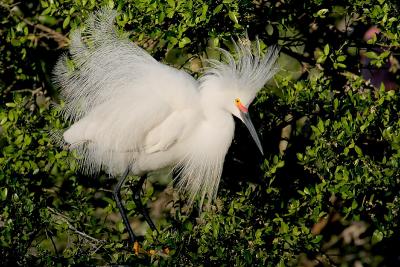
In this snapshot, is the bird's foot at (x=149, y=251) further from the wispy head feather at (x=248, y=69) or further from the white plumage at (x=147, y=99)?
the wispy head feather at (x=248, y=69)

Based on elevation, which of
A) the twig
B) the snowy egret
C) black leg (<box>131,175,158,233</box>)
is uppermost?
the snowy egret

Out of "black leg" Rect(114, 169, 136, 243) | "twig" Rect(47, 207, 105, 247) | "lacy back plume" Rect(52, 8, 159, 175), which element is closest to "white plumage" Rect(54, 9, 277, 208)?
"lacy back plume" Rect(52, 8, 159, 175)

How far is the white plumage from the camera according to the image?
10.1 ft

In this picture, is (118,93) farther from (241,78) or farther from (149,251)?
(149,251)

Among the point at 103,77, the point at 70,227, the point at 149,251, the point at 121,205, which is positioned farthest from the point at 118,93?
the point at 149,251

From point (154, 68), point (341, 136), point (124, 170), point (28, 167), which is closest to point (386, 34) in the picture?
point (341, 136)

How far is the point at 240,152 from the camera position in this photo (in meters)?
3.57

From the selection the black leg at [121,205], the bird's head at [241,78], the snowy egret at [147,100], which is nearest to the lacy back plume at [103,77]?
the snowy egret at [147,100]

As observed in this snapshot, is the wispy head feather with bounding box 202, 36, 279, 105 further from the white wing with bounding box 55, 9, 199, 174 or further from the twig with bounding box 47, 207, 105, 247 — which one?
the twig with bounding box 47, 207, 105, 247

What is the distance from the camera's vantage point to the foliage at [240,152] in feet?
8.94

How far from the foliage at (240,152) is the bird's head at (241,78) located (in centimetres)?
13

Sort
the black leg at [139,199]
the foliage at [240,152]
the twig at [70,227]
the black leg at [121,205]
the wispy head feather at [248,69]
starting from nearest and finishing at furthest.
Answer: the foliage at [240,152] < the twig at [70,227] < the wispy head feather at [248,69] < the black leg at [121,205] < the black leg at [139,199]

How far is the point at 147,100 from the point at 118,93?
0.49 feet

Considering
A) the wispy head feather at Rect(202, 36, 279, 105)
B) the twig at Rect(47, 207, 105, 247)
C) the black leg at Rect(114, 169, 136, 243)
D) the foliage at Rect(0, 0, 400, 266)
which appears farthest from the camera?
the black leg at Rect(114, 169, 136, 243)
